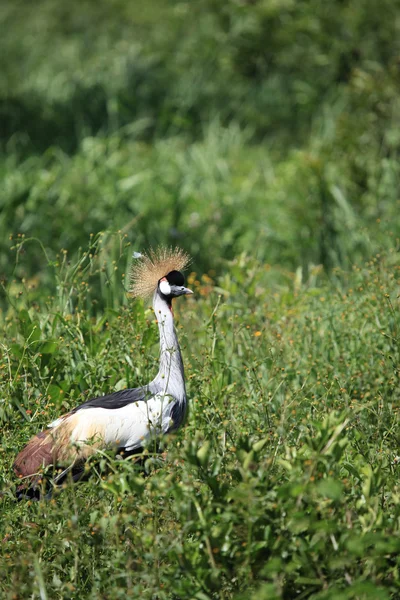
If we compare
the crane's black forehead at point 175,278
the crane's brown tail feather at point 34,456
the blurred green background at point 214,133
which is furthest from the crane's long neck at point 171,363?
the blurred green background at point 214,133

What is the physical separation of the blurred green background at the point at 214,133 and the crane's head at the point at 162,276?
0.97 meters

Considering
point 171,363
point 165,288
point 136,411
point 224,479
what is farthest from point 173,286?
point 224,479

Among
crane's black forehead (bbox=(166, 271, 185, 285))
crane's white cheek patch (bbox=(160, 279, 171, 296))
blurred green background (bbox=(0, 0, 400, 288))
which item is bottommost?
blurred green background (bbox=(0, 0, 400, 288))

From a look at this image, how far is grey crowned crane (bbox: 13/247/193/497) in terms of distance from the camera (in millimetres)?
2977

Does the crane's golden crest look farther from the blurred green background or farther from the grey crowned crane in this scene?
the blurred green background

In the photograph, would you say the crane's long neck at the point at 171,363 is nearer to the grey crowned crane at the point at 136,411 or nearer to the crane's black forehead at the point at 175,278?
the grey crowned crane at the point at 136,411

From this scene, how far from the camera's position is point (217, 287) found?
4777 millimetres

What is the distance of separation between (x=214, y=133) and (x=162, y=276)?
17.4 feet

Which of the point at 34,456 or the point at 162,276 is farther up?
the point at 162,276

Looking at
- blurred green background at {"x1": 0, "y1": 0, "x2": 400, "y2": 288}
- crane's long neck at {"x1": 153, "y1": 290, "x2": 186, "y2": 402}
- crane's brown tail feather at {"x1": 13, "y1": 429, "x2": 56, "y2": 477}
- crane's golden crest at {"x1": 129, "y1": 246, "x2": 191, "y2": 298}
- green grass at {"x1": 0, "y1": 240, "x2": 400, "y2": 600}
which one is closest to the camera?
green grass at {"x1": 0, "y1": 240, "x2": 400, "y2": 600}

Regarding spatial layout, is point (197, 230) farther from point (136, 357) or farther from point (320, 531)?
point (320, 531)

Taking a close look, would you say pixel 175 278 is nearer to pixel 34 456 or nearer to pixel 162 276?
pixel 162 276

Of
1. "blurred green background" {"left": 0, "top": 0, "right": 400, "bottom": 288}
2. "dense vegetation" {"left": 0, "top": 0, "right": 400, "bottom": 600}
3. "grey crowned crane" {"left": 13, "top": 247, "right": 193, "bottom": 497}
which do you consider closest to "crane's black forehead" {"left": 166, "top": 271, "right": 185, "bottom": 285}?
"grey crowned crane" {"left": 13, "top": 247, "right": 193, "bottom": 497}

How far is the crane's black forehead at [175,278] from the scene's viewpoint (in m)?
3.21
